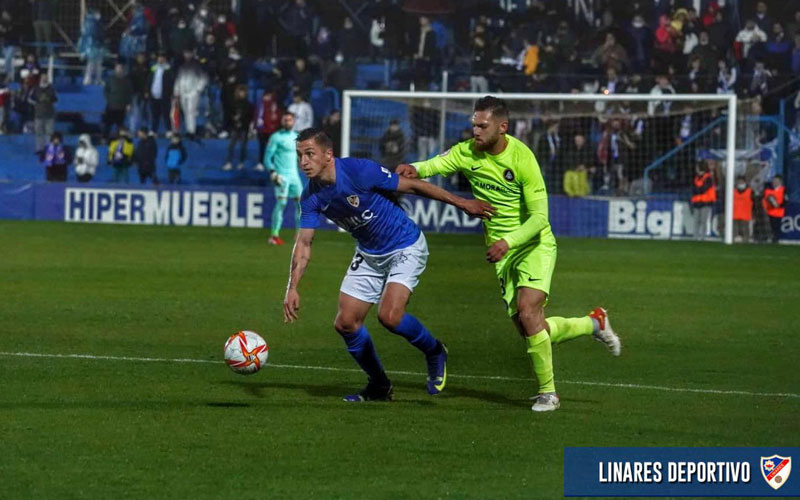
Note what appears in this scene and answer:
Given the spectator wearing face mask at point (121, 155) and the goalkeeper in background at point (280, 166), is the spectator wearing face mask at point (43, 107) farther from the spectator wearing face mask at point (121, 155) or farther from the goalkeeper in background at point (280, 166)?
the goalkeeper in background at point (280, 166)

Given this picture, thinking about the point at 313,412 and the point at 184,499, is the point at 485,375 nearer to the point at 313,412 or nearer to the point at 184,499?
the point at 313,412

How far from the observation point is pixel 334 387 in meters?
9.49

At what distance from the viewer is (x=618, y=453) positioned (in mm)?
6965

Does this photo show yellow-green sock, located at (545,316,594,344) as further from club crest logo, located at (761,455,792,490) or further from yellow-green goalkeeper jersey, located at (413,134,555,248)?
club crest logo, located at (761,455,792,490)

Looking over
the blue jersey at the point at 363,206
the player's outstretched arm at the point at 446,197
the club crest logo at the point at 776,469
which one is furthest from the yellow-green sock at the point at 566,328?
the club crest logo at the point at 776,469

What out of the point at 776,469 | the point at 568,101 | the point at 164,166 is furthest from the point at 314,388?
the point at 164,166

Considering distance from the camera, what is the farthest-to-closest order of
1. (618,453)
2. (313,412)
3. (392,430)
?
(313,412), (392,430), (618,453)

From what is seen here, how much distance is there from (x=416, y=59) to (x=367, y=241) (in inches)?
958

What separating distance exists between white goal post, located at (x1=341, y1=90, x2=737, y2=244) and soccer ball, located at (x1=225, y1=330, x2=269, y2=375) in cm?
1820

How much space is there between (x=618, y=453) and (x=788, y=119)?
947 inches

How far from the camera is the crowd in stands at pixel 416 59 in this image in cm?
3033

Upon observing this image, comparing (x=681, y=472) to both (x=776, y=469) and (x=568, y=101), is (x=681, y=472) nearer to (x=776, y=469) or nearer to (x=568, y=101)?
(x=776, y=469)

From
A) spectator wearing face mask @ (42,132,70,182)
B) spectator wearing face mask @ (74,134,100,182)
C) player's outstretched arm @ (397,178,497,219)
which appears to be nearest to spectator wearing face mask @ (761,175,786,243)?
spectator wearing face mask @ (74,134,100,182)

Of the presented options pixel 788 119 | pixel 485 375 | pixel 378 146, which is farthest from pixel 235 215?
pixel 485 375
